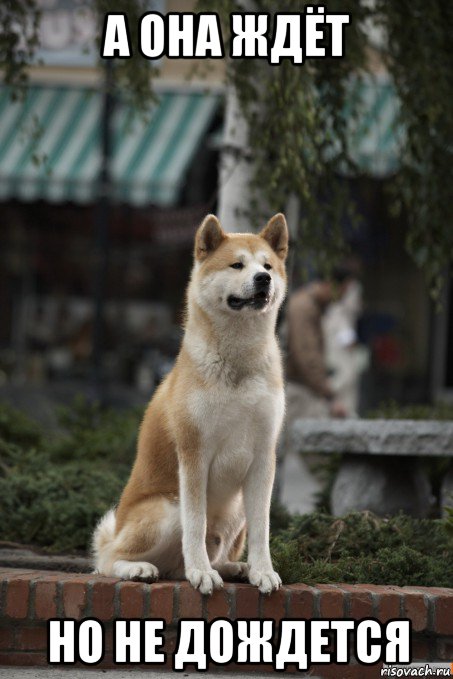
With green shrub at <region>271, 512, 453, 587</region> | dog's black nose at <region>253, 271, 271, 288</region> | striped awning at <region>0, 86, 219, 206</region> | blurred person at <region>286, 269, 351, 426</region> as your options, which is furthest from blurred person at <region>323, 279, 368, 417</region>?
dog's black nose at <region>253, 271, 271, 288</region>

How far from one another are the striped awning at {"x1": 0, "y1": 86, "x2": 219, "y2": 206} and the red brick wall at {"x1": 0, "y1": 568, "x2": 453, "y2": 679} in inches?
367

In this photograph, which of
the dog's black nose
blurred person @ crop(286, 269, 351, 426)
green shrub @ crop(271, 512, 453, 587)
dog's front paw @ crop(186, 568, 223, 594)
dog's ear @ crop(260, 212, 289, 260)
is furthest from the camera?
blurred person @ crop(286, 269, 351, 426)

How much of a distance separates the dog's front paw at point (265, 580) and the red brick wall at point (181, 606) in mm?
37

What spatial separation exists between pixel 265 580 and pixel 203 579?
249 mm

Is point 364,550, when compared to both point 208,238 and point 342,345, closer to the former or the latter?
point 208,238

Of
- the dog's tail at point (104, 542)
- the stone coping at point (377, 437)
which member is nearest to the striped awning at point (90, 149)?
the stone coping at point (377, 437)

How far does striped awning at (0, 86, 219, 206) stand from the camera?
1339 centimetres

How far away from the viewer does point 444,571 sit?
482 cm

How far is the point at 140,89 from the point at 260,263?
335cm

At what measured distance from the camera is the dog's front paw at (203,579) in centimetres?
422

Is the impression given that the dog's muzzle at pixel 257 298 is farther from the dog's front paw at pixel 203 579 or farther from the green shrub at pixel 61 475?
the green shrub at pixel 61 475

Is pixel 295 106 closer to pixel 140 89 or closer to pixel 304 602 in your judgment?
pixel 140 89

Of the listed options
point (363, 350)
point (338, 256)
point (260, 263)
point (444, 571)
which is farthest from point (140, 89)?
point (363, 350)

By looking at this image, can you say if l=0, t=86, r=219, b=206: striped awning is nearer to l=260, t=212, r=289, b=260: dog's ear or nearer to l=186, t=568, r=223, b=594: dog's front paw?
l=260, t=212, r=289, b=260: dog's ear
